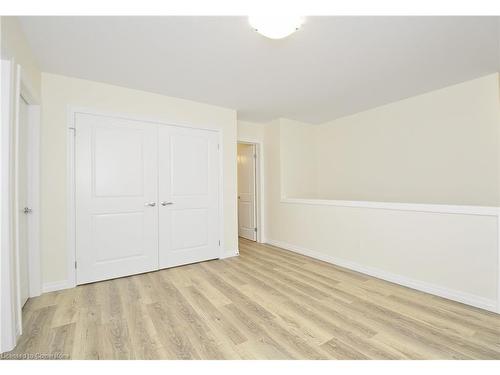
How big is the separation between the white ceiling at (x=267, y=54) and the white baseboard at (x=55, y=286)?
2.25 m

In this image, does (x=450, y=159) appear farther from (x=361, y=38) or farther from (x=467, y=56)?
(x=361, y=38)

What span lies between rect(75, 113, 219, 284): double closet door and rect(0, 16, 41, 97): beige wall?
50 centimetres

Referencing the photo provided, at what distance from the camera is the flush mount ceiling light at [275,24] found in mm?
1539

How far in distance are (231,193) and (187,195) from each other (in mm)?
714

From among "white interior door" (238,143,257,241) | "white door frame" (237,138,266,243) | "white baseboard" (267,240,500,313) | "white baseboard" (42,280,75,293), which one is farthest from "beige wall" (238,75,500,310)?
"white baseboard" (42,280,75,293)

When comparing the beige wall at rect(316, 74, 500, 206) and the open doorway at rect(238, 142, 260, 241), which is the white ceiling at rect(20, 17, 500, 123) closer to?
the beige wall at rect(316, 74, 500, 206)

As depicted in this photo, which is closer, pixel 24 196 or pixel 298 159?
pixel 24 196

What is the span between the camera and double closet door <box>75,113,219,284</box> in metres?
2.59

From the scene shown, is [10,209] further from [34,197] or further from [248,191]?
[248,191]

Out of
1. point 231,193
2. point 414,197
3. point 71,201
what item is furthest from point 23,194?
point 414,197

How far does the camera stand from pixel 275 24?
5.14ft
